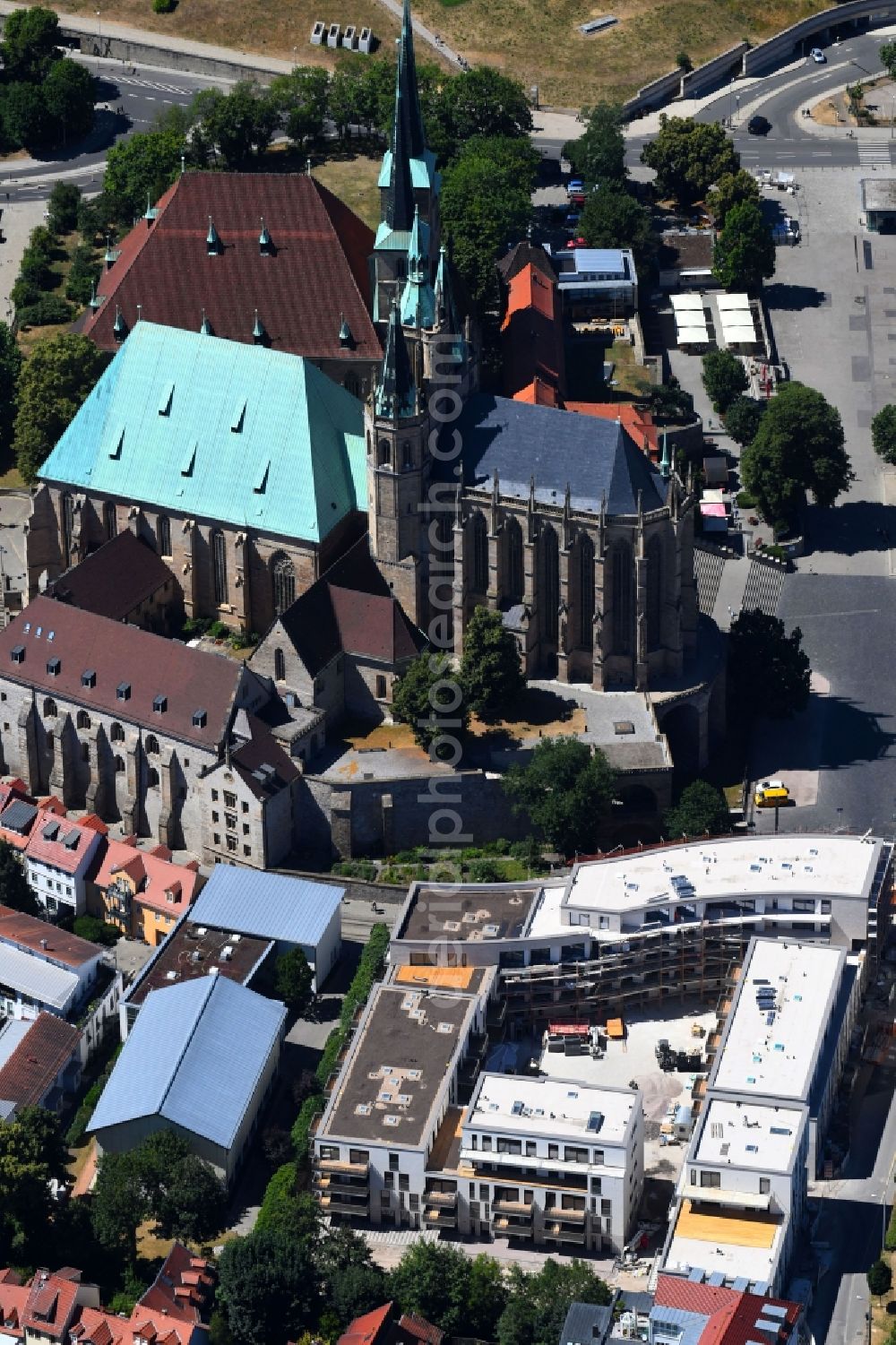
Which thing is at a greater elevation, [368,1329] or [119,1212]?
[119,1212]

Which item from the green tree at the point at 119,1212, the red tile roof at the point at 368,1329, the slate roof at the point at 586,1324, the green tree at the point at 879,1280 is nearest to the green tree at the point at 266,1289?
the red tile roof at the point at 368,1329

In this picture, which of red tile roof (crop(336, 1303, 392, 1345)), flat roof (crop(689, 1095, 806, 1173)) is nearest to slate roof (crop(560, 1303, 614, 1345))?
red tile roof (crop(336, 1303, 392, 1345))

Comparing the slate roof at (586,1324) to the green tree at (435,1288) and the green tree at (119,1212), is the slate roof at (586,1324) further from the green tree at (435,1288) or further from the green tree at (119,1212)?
the green tree at (119,1212)

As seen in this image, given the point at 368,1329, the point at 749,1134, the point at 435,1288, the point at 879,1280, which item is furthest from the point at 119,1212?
the point at 879,1280

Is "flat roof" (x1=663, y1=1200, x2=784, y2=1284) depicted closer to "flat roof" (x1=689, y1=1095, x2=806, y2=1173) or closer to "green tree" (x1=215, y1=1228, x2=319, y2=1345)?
"flat roof" (x1=689, y1=1095, x2=806, y2=1173)

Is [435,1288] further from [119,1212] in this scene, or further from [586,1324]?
[119,1212]

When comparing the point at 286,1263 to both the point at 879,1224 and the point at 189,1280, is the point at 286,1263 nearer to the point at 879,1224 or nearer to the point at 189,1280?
the point at 189,1280
